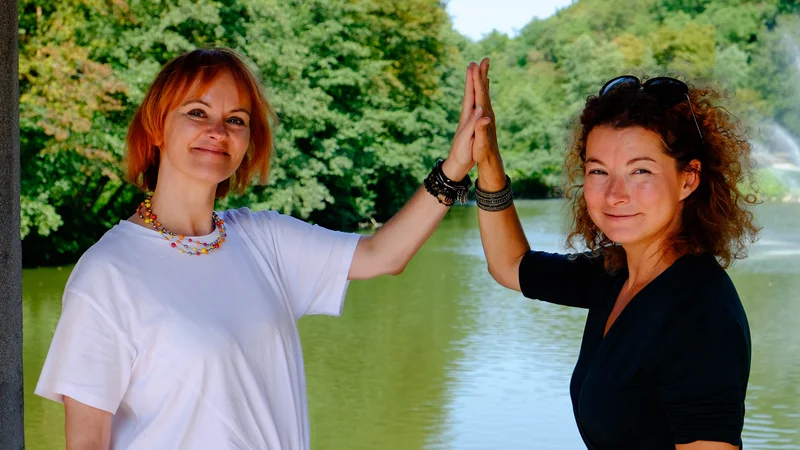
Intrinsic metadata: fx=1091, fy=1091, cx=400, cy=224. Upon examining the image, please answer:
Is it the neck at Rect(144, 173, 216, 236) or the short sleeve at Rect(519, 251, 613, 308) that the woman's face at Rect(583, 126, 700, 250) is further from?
the neck at Rect(144, 173, 216, 236)

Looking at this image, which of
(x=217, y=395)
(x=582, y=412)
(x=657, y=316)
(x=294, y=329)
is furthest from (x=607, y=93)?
(x=217, y=395)

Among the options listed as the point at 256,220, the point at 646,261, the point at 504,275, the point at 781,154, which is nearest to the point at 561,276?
the point at 504,275

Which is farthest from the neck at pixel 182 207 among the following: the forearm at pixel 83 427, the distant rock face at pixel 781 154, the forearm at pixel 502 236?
the distant rock face at pixel 781 154

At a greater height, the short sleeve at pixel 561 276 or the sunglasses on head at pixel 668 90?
the sunglasses on head at pixel 668 90

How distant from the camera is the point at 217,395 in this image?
191cm

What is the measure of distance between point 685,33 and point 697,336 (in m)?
45.6

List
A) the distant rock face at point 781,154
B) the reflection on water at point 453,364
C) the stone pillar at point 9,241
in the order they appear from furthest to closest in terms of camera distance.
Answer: the distant rock face at point 781,154 < the reflection on water at point 453,364 < the stone pillar at point 9,241

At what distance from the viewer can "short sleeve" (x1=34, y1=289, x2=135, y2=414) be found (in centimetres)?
184

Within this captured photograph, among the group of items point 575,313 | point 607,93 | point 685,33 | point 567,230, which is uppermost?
point 685,33

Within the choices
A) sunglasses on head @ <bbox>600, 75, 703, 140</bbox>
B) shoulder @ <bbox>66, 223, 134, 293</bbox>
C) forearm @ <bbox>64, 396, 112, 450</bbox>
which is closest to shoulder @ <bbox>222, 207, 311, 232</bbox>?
shoulder @ <bbox>66, 223, 134, 293</bbox>

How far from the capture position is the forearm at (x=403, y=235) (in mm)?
2303

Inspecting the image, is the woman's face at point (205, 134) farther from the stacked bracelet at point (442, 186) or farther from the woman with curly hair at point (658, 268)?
the woman with curly hair at point (658, 268)

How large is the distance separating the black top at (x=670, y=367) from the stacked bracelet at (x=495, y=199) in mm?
454

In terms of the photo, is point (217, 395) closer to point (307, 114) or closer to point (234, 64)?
point (234, 64)
